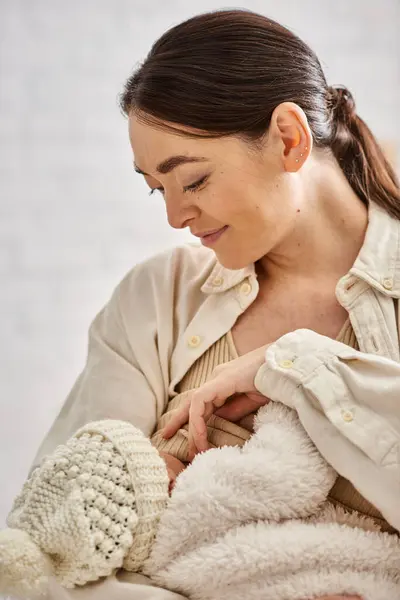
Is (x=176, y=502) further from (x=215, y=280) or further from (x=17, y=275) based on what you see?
(x=17, y=275)

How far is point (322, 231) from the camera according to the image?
1.73m

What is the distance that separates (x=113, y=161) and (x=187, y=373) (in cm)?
143

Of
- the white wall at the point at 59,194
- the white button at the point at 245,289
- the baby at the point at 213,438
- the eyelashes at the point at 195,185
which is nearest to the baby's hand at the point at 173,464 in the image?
the baby at the point at 213,438

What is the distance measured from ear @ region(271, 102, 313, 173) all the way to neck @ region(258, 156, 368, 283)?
0.28 feet

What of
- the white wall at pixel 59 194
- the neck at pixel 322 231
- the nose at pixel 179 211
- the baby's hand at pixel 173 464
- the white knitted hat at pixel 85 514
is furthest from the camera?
the white wall at pixel 59 194

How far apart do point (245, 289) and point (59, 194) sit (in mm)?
1363

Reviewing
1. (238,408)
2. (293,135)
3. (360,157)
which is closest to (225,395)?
(238,408)

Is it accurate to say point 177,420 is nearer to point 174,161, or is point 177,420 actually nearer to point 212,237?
point 212,237

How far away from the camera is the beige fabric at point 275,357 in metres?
1.34

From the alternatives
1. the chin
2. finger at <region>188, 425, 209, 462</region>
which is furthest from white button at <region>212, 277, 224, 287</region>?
finger at <region>188, 425, 209, 462</region>

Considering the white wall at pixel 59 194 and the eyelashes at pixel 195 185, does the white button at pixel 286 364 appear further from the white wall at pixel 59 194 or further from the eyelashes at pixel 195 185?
the white wall at pixel 59 194

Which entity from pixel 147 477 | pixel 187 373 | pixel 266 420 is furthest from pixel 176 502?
pixel 187 373

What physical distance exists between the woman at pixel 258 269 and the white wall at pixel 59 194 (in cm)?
110

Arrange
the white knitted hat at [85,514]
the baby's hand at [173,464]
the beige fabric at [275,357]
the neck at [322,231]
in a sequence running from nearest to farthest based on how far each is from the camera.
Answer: the white knitted hat at [85,514]
the beige fabric at [275,357]
the baby's hand at [173,464]
the neck at [322,231]
